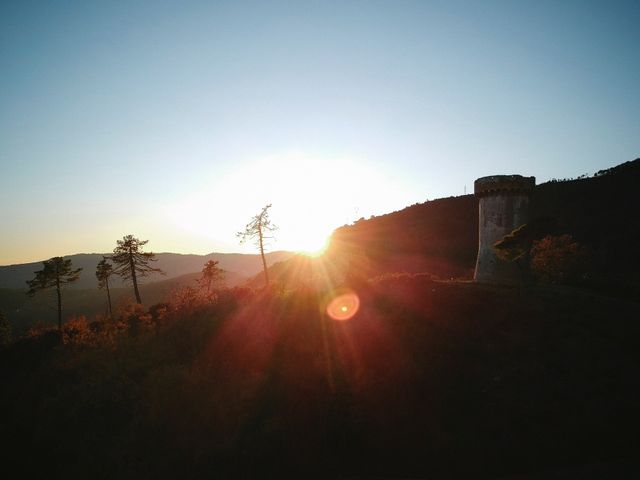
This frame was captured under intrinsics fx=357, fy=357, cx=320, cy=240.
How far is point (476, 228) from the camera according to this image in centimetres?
5097

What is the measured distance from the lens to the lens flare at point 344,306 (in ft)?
56.6

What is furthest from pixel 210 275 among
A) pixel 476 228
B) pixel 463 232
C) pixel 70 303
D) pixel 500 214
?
pixel 70 303

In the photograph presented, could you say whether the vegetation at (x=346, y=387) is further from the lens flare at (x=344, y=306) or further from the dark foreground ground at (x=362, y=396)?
the lens flare at (x=344, y=306)

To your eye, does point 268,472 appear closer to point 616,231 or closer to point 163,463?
point 163,463

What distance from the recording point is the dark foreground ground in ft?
31.1

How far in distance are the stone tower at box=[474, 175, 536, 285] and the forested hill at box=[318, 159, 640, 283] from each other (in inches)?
443

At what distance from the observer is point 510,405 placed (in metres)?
10.5

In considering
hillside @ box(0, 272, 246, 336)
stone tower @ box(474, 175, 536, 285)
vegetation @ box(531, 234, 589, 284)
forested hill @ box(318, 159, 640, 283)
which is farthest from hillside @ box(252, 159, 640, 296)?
hillside @ box(0, 272, 246, 336)

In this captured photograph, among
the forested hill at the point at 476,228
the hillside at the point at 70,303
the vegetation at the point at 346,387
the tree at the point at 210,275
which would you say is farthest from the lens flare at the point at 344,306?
the hillside at the point at 70,303

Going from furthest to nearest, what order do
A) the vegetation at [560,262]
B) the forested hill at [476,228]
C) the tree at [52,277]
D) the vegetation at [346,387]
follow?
the tree at [52,277] → the forested hill at [476,228] → the vegetation at [560,262] → the vegetation at [346,387]

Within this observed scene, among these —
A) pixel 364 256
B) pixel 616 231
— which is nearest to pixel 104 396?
pixel 364 256

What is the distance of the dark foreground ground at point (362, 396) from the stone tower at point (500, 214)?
407 centimetres

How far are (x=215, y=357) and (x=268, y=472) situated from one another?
681cm

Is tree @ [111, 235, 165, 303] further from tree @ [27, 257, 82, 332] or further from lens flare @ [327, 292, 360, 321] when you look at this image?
lens flare @ [327, 292, 360, 321]
